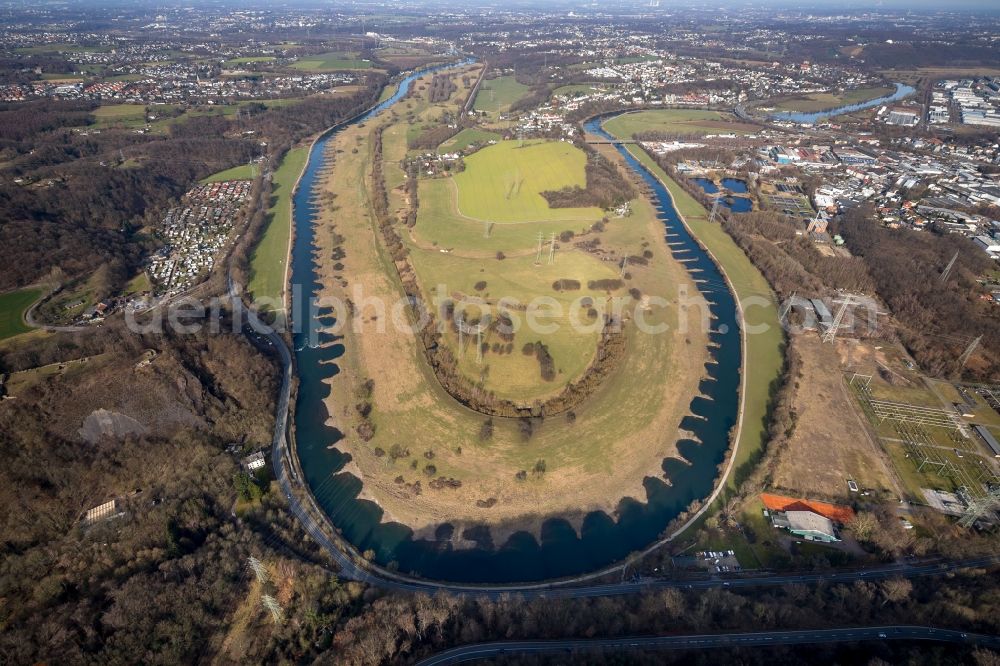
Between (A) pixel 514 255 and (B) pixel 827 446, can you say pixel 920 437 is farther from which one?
(A) pixel 514 255

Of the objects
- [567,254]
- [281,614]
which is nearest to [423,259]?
[567,254]

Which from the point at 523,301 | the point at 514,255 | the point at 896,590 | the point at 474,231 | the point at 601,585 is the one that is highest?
the point at 474,231

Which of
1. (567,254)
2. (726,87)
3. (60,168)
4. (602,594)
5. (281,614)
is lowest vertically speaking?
(602,594)

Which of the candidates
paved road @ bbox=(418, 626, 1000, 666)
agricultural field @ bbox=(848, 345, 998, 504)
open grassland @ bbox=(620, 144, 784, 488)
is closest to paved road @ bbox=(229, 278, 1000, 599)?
paved road @ bbox=(418, 626, 1000, 666)

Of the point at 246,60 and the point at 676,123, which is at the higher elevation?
the point at 246,60

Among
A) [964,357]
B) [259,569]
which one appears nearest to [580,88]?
[964,357]

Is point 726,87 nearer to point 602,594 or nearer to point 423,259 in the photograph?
point 423,259

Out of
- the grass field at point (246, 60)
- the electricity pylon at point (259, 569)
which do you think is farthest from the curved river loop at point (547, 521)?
the grass field at point (246, 60)
